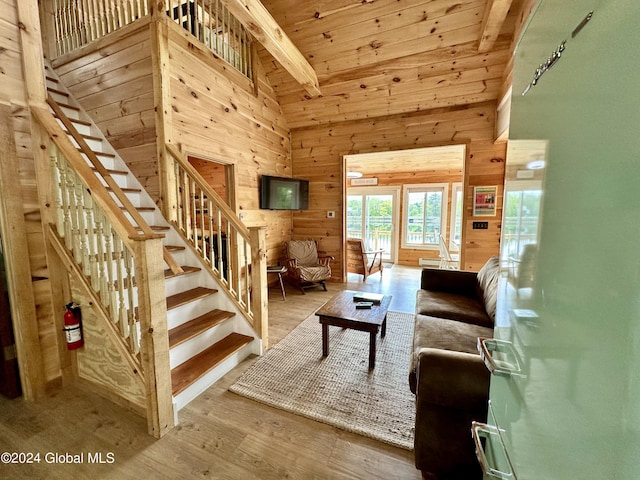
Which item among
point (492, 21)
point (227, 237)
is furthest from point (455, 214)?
point (227, 237)

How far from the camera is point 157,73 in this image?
2.64 m

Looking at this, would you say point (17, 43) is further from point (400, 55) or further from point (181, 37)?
point (400, 55)

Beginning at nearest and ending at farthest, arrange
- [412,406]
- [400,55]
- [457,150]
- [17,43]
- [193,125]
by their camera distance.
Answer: [17,43] < [412,406] < [193,125] < [400,55] < [457,150]

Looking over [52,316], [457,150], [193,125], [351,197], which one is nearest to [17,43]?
[193,125]

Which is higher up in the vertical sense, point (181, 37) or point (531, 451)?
point (181, 37)

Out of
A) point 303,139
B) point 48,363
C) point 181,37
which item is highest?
point 181,37

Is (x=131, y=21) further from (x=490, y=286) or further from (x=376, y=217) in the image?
(x=376, y=217)

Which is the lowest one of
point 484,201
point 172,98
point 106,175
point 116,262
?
point 116,262

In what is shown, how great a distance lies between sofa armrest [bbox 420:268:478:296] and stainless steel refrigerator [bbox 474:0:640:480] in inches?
88.3

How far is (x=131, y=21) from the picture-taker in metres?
2.85

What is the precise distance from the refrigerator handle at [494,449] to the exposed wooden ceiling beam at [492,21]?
3.10 m

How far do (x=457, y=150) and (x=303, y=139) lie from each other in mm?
3158

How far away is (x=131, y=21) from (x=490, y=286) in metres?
4.58

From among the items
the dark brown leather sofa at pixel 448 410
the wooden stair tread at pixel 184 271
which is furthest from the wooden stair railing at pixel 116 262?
the dark brown leather sofa at pixel 448 410
